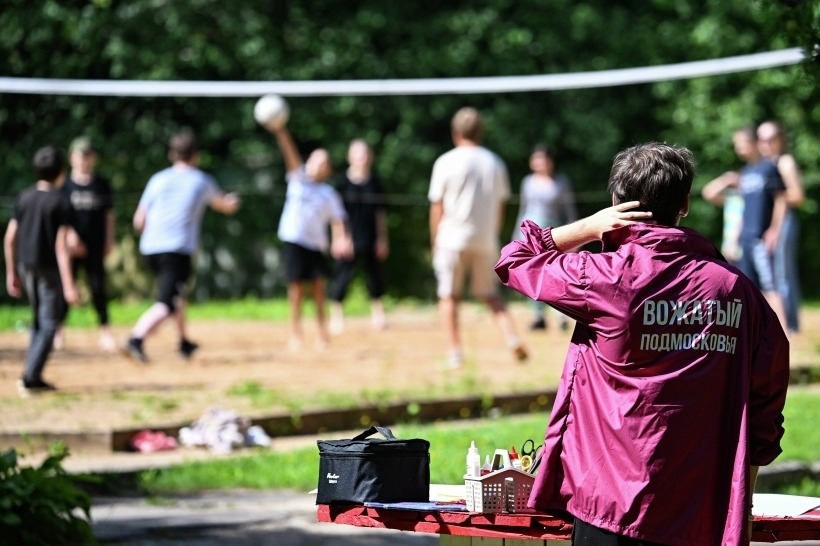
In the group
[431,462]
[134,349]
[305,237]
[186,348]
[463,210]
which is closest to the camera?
[431,462]

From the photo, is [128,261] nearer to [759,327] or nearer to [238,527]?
[238,527]

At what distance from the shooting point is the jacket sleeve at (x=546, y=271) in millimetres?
4188

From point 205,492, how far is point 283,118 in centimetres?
580

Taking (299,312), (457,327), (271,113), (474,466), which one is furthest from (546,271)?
(299,312)

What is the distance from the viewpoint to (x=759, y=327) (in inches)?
168

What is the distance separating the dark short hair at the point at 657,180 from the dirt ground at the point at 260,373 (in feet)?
20.0

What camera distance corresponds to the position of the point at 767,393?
4.23 metres

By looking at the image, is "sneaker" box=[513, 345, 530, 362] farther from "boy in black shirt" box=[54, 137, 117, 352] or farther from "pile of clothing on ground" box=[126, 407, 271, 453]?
"boy in black shirt" box=[54, 137, 117, 352]

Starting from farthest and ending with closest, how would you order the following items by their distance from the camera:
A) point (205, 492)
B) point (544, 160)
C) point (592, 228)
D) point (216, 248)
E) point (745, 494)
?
1. point (216, 248)
2. point (544, 160)
3. point (205, 492)
4. point (592, 228)
5. point (745, 494)

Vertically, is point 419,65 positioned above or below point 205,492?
above

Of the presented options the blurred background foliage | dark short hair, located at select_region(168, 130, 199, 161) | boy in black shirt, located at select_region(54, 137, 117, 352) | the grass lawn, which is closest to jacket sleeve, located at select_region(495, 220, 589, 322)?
the grass lawn

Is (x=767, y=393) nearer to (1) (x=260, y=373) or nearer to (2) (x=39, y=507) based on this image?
(2) (x=39, y=507)

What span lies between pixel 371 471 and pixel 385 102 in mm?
18604

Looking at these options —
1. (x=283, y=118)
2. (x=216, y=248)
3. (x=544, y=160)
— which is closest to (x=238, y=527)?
(x=283, y=118)
